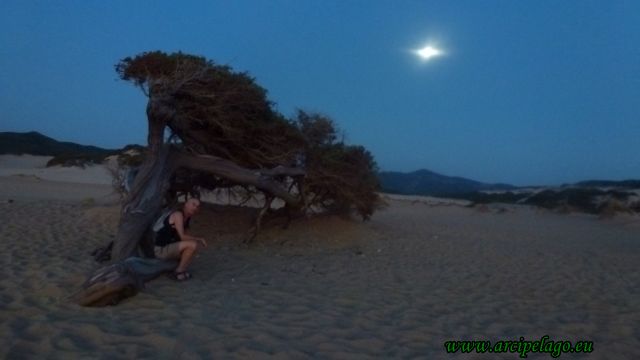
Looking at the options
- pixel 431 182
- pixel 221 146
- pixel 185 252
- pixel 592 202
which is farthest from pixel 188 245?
pixel 431 182

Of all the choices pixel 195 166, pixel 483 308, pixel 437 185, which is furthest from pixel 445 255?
pixel 437 185

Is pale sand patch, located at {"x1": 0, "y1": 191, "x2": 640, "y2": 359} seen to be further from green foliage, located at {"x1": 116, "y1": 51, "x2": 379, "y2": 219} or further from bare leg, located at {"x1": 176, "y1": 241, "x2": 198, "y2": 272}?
green foliage, located at {"x1": 116, "y1": 51, "x2": 379, "y2": 219}

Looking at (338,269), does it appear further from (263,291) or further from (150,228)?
(150,228)

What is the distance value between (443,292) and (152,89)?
17.4 ft

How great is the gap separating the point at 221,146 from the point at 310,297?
14.2 ft

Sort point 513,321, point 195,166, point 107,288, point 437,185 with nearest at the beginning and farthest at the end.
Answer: point 107,288 → point 513,321 → point 195,166 → point 437,185

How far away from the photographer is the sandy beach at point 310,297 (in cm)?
521

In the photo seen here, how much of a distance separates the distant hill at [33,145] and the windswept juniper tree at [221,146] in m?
49.3

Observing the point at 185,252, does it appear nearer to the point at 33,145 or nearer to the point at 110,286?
the point at 110,286

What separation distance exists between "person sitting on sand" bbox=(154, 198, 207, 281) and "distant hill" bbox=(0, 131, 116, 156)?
53406mm

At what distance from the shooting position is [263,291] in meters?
7.63

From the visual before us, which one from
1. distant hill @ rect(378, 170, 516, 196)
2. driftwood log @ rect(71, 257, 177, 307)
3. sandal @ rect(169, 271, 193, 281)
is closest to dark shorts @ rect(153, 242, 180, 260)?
sandal @ rect(169, 271, 193, 281)

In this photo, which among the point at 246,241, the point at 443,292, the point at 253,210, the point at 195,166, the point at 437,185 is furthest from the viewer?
the point at 437,185

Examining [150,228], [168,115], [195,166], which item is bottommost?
[150,228]
